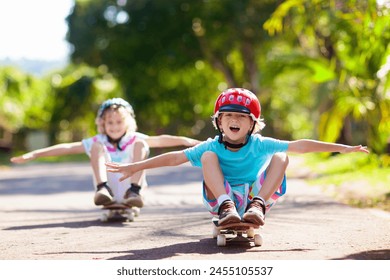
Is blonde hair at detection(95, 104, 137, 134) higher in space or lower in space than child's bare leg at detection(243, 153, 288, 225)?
higher

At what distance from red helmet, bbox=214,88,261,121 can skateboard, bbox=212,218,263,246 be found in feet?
2.58

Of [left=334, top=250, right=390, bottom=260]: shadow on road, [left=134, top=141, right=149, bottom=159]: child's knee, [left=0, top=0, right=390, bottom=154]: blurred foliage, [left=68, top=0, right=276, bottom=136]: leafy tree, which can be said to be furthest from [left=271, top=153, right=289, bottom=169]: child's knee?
[left=68, top=0, right=276, bottom=136]: leafy tree

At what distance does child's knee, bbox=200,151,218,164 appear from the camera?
197 inches

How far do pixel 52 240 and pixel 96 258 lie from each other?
1.07 metres

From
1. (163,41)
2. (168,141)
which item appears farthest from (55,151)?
(163,41)

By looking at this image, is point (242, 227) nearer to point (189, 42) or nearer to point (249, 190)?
point (249, 190)

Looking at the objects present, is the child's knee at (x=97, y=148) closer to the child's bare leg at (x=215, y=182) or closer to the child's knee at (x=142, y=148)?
the child's knee at (x=142, y=148)

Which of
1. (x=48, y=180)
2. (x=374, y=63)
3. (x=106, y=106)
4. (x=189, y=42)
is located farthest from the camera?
(x=189, y=42)

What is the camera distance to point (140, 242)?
529cm

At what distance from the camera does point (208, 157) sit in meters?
5.02

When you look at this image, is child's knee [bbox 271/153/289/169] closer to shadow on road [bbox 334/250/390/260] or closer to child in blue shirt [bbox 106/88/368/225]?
child in blue shirt [bbox 106/88/368/225]

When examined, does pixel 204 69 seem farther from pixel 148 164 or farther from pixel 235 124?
pixel 148 164

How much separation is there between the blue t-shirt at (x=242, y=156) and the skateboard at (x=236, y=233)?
35cm
